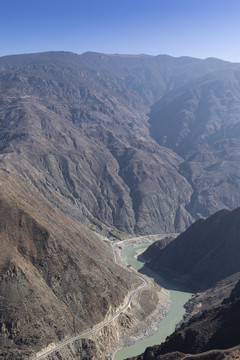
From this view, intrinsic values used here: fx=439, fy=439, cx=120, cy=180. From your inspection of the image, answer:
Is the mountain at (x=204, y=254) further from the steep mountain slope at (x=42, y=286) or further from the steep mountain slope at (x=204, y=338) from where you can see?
the steep mountain slope at (x=204, y=338)

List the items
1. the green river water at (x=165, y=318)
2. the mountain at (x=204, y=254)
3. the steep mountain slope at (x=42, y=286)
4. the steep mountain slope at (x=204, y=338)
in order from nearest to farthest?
the steep mountain slope at (x=204, y=338) → the steep mountain slope at (x=42, y=286) → the green river water at (x=165, y=318) → the mountain at (x=204, y=254)

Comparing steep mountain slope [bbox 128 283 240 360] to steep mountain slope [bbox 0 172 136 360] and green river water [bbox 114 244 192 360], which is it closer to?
green river water [bbox 114 244 192 360]

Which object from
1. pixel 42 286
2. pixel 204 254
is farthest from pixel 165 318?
pixel 204 254

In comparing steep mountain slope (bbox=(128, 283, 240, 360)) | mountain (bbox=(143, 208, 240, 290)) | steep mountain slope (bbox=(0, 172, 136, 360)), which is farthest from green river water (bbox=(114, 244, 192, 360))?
steep mountain slope (bbox=(128, 283, 240, 360))

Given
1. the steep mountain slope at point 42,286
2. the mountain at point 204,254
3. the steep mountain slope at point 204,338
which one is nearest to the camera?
the steep mountain slope at point 204,338

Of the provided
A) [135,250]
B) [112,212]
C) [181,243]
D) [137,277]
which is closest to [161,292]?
[137,277]

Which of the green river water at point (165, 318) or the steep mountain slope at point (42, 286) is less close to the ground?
the steep mountain slope at point (42, 286)

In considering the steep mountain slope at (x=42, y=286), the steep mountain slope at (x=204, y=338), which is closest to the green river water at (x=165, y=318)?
the steep mountain slope at (x=42, y=286)
